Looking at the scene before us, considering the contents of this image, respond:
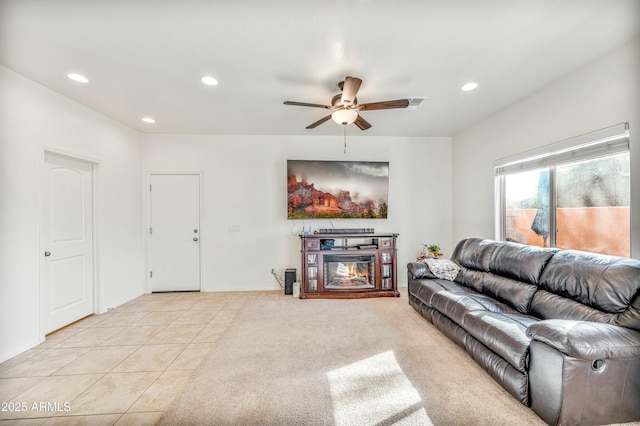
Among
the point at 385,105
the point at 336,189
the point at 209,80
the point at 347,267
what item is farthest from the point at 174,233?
the point at 385,105

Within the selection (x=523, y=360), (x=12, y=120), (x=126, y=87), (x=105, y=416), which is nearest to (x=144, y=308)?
(x=105, y=416)

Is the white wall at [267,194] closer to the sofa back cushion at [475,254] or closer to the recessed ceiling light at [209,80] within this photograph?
the sofa back cushion at [475,254]

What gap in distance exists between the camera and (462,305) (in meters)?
2.31

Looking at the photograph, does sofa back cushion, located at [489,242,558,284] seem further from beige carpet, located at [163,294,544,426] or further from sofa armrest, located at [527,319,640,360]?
beige carpet, located at [163,294,544,426]

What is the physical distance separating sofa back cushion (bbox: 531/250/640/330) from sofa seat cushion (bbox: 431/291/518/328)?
0.27m

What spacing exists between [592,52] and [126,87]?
14.9 ft

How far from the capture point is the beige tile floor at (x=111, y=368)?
1.69 m

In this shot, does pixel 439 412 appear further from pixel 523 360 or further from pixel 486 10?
pixel 486 10

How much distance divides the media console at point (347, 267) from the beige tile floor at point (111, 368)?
1269 mm

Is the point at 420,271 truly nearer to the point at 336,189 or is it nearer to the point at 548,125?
the point at 336,189

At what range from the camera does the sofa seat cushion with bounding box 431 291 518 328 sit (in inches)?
89.0

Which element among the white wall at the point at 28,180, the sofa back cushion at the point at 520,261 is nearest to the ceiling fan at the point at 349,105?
the sofa back cushion at the point at 520,261

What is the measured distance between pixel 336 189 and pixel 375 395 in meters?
3.11

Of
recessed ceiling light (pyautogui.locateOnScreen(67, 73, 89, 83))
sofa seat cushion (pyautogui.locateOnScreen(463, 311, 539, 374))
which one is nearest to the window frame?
sofa seat cushion (pyautogui.locateOnScreen(463, 311, 539, 374))
